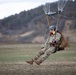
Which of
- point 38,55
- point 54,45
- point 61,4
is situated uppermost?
point 61,4

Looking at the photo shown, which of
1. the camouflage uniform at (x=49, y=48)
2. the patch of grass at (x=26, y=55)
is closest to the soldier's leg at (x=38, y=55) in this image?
the camouflage uniform at (x=49, y=48)

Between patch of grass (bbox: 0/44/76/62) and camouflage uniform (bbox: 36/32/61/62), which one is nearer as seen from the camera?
camouflage uniform (bbox: 36/32/61/62)

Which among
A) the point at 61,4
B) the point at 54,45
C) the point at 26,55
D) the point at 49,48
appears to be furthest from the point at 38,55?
the point at 26,55

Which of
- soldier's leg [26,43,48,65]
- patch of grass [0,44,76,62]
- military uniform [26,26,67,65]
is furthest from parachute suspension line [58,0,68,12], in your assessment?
patch of grass [0,44,76,62]

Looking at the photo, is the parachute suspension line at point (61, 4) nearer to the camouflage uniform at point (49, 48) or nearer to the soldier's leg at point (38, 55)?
the camouflage uniform at point (49, 48)

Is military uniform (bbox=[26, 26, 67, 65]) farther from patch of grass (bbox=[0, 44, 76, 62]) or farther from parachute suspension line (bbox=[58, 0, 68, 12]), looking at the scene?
patch of grass (bbox=[0, 44, 76, 62])

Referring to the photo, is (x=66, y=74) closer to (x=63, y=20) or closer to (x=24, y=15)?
(x=63, y=20)

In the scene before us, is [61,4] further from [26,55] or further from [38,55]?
[26,55]

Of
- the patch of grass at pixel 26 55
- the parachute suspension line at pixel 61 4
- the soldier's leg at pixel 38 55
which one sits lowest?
the patch of grass at pixel 26 55

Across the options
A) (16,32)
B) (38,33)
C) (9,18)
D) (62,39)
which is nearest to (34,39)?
(38,33)

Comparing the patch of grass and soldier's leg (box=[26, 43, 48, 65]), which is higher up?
soldier's leg (box=[26, 43, 48, 65])

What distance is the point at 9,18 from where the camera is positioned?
99438 mm

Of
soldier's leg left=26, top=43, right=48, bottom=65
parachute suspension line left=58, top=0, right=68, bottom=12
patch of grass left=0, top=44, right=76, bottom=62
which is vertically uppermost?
parachute suspension line left=58, top=0, right=68, bottom=12

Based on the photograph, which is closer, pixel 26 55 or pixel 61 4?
pixel 61 4
